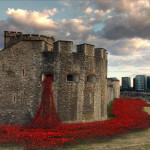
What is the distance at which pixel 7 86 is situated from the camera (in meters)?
13.0

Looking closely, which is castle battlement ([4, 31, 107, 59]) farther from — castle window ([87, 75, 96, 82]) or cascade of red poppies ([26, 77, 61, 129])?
cascade of red poppies ([26, 77, 61, 129])

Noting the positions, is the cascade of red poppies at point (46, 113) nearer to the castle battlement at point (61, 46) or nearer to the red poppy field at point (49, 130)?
the red poppy field at point (49, 130)

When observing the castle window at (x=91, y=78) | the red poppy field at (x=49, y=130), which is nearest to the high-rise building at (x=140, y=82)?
the red poppy field at (x=49, y=130)

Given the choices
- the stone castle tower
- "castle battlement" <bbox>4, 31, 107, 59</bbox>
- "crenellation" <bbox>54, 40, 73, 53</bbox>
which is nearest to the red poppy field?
the stone castle tower

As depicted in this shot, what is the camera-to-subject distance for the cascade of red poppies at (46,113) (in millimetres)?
11847

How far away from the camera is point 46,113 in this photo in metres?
12.4

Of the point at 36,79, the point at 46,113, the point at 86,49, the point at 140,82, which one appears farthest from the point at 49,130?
the point at 140,82

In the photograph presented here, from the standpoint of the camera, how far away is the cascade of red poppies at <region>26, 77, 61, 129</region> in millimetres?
11847

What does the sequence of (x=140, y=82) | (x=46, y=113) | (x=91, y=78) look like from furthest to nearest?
(x=140, y=82), (x=91, y=78), (x=46, y=113)

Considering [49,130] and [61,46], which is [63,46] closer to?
[61,46]

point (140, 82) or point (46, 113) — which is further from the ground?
point (140, 82)

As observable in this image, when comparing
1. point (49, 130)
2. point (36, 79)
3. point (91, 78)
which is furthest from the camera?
point (91, 78)

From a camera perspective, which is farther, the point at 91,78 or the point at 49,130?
the point at 91,78

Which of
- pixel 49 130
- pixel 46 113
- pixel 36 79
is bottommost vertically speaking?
pixel 49 130
